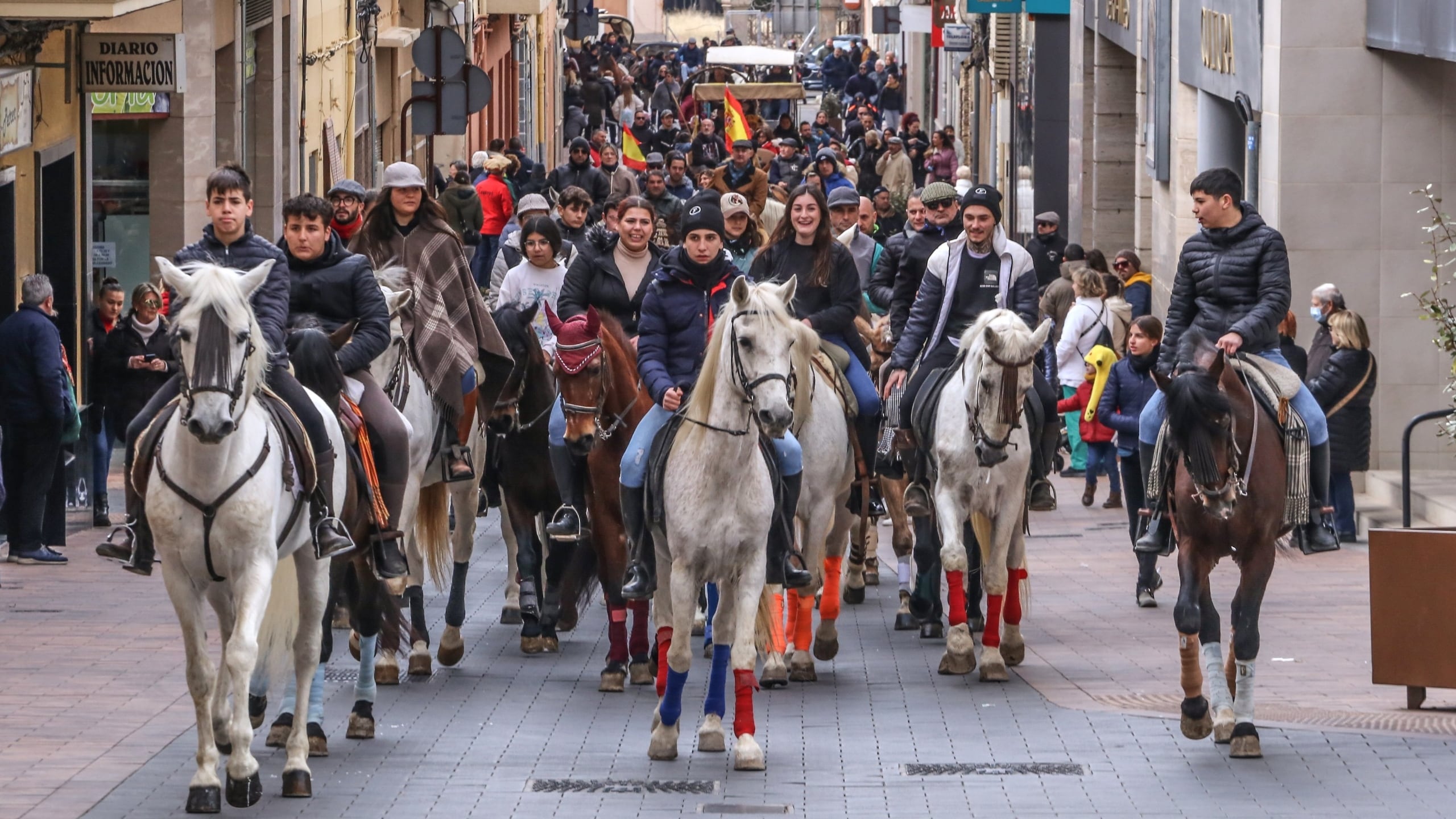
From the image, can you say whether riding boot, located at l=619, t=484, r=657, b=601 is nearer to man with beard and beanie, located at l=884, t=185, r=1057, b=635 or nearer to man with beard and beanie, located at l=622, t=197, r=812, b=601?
man with beard and beanie, located at l=622, t=197, r=812, b=601

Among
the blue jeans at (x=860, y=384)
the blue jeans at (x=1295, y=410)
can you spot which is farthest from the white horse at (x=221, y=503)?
the blue jeans at (x=860, y=384)

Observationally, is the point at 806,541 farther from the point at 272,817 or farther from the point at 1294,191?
the point at 1294,191

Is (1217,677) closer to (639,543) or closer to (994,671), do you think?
(994,671)

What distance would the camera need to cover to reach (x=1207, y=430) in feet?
32.4

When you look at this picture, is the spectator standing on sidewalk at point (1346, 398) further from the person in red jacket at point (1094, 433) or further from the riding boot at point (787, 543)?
the riding boot at point (787, 543)

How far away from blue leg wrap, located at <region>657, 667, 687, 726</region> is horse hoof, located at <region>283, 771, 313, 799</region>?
5.14 feet

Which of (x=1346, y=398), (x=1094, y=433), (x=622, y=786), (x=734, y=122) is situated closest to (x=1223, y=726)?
(x=622, y=786)

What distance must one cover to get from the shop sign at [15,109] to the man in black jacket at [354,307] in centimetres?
767

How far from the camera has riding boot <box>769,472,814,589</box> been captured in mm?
10070

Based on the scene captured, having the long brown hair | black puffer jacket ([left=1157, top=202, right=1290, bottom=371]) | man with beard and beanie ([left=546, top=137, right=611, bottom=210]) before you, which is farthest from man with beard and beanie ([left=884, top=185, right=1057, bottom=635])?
man with beard and beanie ([left=546, top=137, right=611, bottom=210])

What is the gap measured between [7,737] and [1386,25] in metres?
12.7

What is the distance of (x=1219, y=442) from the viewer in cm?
991

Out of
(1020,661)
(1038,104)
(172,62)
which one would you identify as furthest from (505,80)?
(1020,661)

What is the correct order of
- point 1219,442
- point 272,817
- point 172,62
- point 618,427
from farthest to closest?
1. point 172,62
2. point 618,427
3. point 1219,442
4. point 272,817
